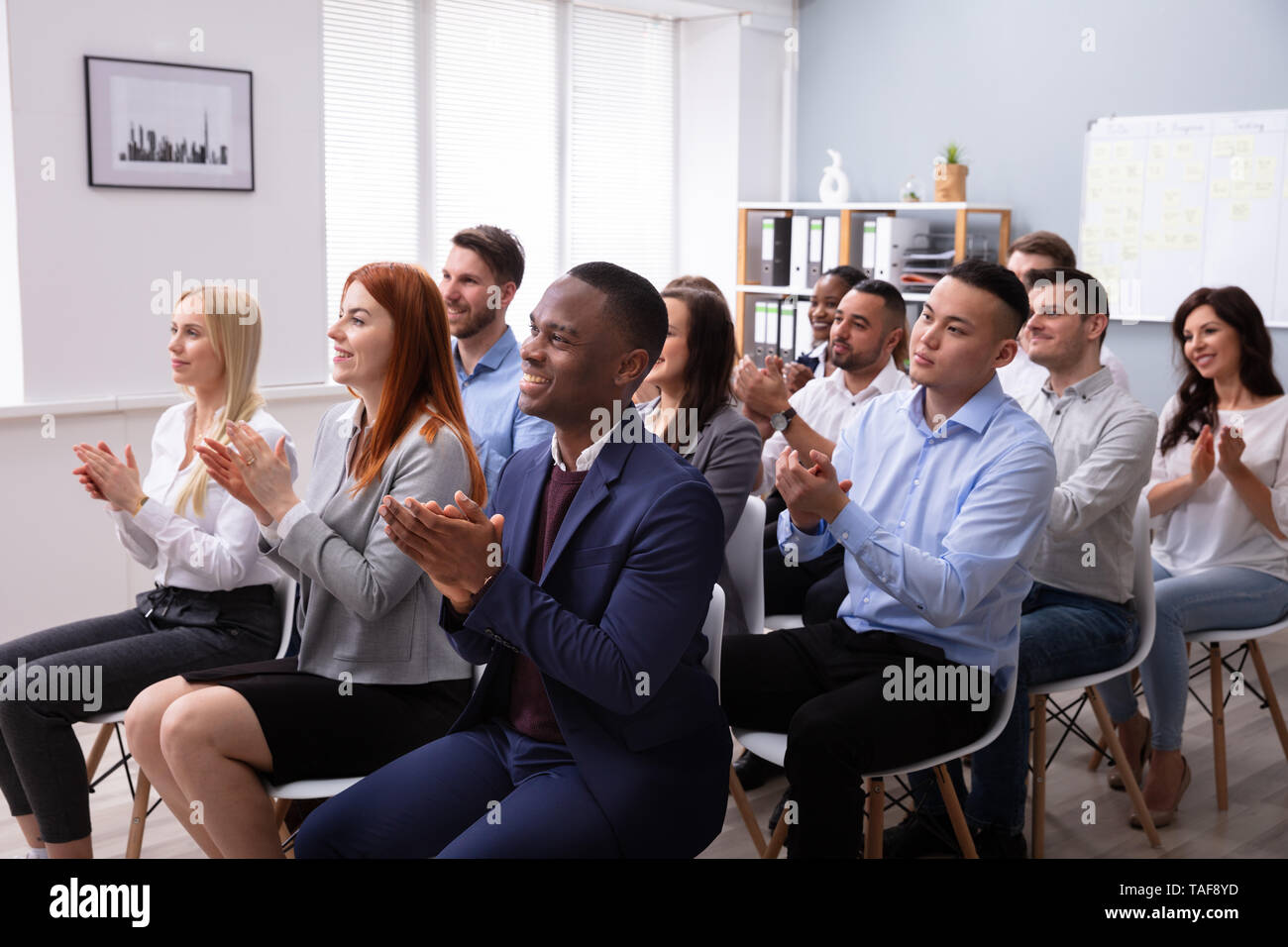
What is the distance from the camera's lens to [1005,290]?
2.47 meters

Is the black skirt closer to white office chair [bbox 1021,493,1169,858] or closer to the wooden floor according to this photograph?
the wooden floor

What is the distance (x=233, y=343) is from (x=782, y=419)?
1.25 m

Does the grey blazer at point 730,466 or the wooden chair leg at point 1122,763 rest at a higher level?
the grey blazer at point 730,466

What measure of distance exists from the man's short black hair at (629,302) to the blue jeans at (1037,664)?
4.14 feet

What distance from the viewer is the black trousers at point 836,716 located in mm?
2219

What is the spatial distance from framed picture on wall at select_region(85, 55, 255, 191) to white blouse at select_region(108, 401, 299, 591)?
1808 millimetres

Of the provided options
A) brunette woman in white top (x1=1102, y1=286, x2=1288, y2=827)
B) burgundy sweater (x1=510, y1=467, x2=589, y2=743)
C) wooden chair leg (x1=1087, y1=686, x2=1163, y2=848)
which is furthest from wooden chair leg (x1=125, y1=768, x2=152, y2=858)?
brunette woman in white top (x1=1102, y1=286, x2=1288, y2=827)

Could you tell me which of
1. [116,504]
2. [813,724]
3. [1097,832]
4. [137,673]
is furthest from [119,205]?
[1097,832]

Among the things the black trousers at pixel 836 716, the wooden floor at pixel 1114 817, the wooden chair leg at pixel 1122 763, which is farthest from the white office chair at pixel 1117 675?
the black trousers at pixel 836 716

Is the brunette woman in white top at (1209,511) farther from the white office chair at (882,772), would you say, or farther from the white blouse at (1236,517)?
the white office chair at (882,772)

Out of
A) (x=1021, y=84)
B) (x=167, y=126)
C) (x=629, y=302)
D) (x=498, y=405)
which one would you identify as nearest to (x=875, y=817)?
(x=629, y=302)

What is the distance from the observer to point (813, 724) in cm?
224

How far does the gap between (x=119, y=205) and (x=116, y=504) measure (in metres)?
2.01

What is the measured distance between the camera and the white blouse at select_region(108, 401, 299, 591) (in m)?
2.54
